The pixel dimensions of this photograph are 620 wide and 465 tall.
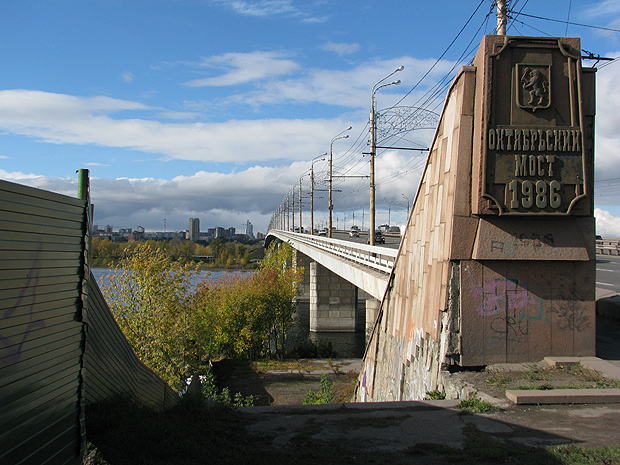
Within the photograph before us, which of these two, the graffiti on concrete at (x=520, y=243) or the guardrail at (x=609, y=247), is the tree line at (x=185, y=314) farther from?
the guardrail at (x=609, y=247)

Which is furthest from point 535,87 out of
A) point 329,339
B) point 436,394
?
point 329,339

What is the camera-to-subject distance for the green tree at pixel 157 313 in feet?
77.2

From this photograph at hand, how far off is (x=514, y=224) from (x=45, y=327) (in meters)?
6.76

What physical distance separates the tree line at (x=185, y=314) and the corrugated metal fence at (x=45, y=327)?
62.8ft

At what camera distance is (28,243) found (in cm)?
400

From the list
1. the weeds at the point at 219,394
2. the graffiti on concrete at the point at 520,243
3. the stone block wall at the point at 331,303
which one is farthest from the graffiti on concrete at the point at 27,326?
the stone block wall at the point at 331,303

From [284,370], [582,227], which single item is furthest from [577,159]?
[284,370]

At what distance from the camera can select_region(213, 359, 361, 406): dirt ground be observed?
2158cm

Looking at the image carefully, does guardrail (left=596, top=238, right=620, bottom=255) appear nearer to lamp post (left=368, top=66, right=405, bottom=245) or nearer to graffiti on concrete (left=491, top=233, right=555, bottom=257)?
lamp post (left=368, top=66, right=405, bottom=245)

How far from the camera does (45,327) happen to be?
165 inches

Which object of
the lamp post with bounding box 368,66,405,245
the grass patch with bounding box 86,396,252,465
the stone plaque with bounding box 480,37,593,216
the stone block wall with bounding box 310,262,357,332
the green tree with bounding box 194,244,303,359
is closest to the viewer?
the grass patch with bounding box 86,396,252,465

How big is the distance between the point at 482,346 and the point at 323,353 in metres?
22.7

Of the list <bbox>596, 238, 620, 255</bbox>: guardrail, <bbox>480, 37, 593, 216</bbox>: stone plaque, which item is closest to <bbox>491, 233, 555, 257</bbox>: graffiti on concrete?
<bbox>480, 37, 593, 216</bbox>: stone plaque

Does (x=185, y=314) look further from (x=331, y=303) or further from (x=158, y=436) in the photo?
(x=331, y=303)
